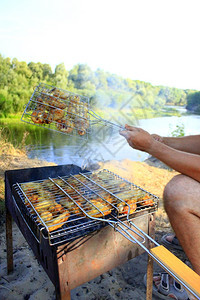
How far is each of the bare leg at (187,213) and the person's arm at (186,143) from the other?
77 centimetres

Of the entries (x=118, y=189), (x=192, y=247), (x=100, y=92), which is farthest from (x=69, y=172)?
(x=100, y=92)

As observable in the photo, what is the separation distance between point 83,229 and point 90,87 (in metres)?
10.0

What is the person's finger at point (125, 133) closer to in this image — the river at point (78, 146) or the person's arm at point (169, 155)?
the person's arm at point (169, 155)

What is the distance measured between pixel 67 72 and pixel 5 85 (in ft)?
12.8

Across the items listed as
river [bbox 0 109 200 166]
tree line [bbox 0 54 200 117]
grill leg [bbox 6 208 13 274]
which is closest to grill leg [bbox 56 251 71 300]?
grill leg [bbox 6 208 13 274]

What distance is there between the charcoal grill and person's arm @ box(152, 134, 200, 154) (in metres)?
0.78

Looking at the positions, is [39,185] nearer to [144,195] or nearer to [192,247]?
[144,195]

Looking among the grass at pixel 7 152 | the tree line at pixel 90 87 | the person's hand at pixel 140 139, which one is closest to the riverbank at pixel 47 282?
the person's hand at pixel 140 139

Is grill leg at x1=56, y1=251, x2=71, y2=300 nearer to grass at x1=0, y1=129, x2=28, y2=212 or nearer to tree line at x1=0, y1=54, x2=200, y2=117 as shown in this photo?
grass at x1=0, y1=129, x2=28, y2=212

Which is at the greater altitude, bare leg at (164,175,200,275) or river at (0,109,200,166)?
bare leg at (164,175,200,275)

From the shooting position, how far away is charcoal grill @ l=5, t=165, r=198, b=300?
121 cm

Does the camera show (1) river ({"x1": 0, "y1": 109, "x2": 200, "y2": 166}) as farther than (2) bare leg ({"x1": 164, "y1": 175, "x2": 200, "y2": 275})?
Yes

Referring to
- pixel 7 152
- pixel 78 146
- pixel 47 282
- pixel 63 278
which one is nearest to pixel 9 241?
pixel 47 282

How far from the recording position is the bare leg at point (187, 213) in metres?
1.52
